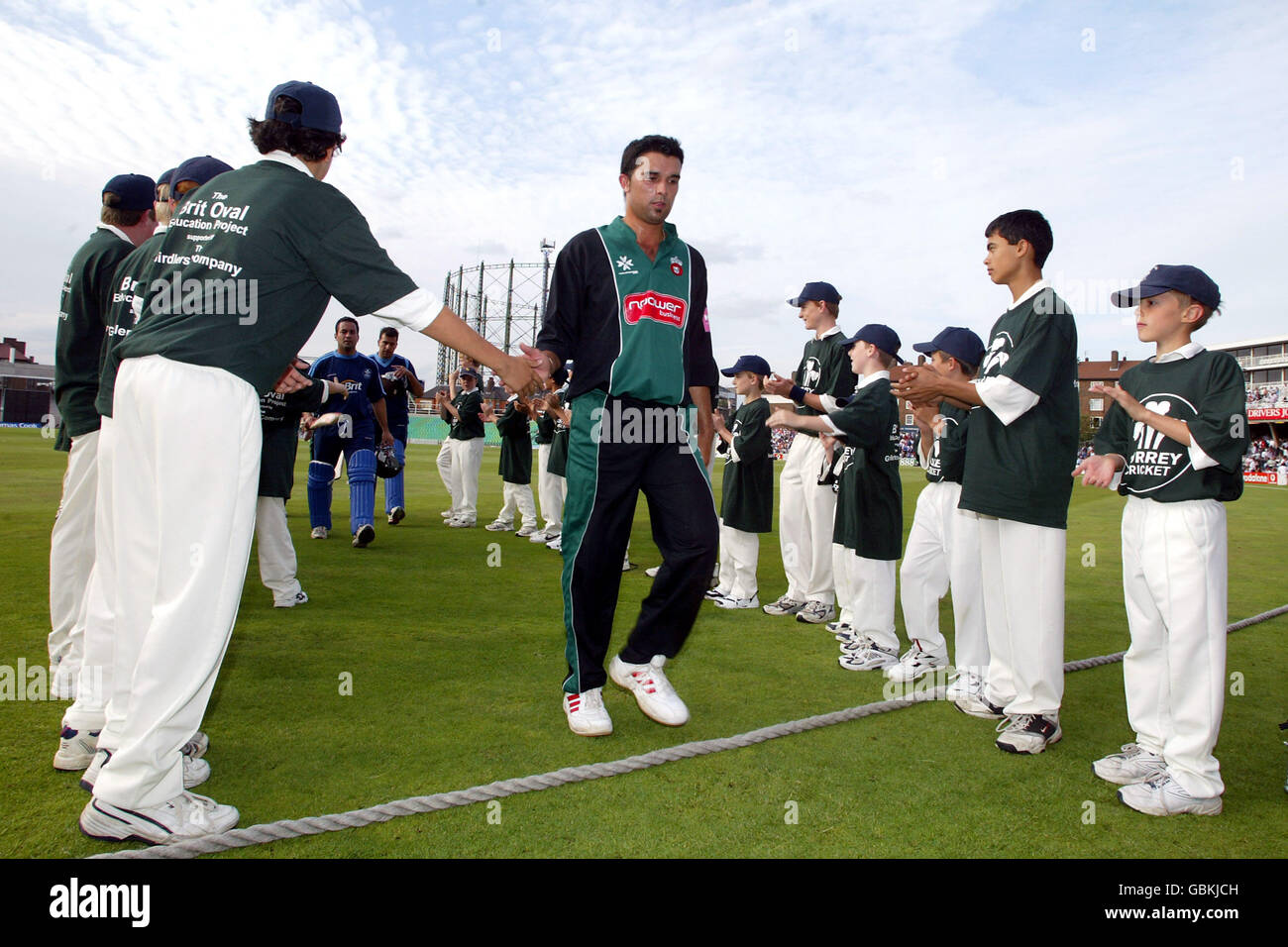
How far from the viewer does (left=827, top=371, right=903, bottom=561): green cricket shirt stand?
5.24 m

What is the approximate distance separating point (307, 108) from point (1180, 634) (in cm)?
406

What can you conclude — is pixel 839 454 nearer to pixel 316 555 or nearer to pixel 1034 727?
pixel 1034 727

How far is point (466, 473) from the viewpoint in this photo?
12.6 metres

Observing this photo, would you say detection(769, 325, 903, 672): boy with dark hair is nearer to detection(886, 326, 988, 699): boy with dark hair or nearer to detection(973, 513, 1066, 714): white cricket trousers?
detection(886, 326, 988, 699): boy with dark hair

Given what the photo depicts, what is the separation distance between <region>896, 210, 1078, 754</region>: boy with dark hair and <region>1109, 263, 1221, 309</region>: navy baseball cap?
0.34 metres

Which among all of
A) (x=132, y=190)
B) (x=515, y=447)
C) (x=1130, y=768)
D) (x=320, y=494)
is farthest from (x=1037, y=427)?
(x=515, y=447)

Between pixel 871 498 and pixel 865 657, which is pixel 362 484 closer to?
pixel 871 498

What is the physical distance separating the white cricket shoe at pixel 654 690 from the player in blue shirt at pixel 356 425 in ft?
18.3

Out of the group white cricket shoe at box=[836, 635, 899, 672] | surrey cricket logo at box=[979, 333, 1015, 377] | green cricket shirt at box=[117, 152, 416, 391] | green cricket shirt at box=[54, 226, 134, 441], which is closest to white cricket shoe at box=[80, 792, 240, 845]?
green cricket shirt at box=[117, 152, 416, 391]

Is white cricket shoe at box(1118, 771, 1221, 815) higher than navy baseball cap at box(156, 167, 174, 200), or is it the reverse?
navy baseball cap at box(156, 167, 174, 200)

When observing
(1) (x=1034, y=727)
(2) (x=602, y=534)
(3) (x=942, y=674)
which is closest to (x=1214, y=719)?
(1) (x=1034, y=727)

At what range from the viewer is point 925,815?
3061 mm

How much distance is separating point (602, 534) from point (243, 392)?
67.5 inches

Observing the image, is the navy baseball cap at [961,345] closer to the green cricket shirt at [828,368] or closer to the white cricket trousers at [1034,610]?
the green cricket shirt at [828,368]
